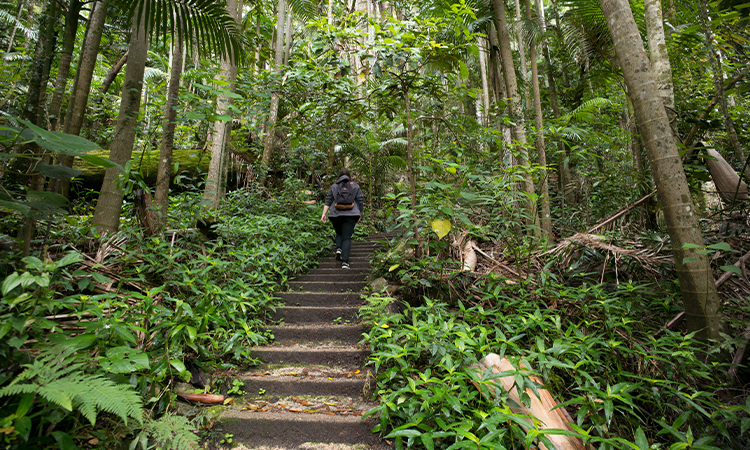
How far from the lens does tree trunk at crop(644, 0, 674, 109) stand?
8.86 ft

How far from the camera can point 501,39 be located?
513cm

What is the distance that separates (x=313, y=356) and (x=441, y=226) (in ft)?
6.01

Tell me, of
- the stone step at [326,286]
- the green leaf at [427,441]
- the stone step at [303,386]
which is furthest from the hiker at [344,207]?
the green leaf at [427,441]

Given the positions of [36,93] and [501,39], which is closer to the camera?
[36,93]

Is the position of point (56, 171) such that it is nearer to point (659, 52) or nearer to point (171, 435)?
point (171, 435)

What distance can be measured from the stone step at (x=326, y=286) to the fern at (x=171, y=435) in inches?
102

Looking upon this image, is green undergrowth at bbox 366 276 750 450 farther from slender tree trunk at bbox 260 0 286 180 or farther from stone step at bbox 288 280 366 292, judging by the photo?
slender tree trunk at bbox 260 0 286 180

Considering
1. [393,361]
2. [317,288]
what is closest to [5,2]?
[317,288]

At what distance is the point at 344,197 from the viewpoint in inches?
209

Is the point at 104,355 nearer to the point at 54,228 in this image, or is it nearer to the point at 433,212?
the point at 54,228

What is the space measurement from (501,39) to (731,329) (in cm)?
468

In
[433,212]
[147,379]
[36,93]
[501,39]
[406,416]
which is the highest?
[501,39]

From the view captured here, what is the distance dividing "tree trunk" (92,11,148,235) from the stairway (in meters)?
1.93

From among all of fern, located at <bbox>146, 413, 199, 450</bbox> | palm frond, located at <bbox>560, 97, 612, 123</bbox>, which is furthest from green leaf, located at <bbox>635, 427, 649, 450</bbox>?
palm frond, located at <bbox>560, 97, 612, 123</bbox>
